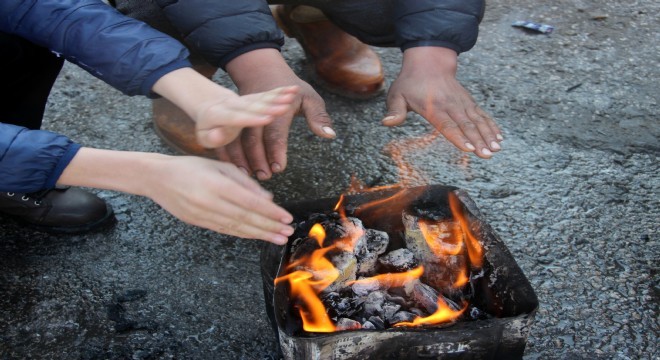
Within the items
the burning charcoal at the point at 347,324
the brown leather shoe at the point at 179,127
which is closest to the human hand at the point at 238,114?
the burning charcoal at the point at 347,324

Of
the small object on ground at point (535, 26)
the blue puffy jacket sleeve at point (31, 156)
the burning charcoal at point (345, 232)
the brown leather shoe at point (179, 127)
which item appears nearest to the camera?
the blue puffy jacket sleeve at point (31, 156)

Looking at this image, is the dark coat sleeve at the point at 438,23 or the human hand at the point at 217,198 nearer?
the human hand at the point at 217,198

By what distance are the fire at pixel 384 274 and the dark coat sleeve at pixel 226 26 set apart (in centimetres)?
64

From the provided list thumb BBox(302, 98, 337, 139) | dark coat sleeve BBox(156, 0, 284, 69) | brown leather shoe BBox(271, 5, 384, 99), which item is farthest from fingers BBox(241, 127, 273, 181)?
brown leather shoe BBox(271, 5, 384, 99)

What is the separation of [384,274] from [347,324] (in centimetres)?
23

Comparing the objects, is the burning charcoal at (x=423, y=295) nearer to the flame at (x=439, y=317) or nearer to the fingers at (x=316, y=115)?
the flame at (x=439, y=317)

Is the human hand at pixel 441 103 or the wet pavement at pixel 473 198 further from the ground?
the human hand at pixel 441 103

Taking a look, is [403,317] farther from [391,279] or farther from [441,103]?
[441,103]

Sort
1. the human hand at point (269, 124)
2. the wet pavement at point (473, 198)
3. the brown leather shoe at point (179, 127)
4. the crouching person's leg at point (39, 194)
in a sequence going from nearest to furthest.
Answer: the human hand at point (269, 124) → the wet pavement at point (473, 198) → the crouching person's leg at point (39, 194) → the brown leather shoe at point (179, 127)

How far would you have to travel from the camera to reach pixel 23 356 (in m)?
1.90

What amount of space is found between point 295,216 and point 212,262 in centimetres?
54

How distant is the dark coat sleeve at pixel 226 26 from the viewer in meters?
2.10

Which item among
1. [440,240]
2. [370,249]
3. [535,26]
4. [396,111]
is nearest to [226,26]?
[396,111]

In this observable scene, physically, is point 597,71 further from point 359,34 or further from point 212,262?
point 212,262
